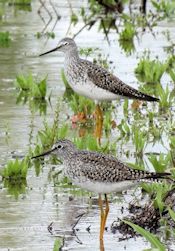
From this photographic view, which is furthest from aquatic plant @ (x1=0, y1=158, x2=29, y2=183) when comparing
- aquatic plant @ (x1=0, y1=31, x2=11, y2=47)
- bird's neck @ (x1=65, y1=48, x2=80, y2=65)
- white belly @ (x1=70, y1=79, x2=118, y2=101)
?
aquatic plant @ (x1=0, y1=31, x2=11, y2=47)

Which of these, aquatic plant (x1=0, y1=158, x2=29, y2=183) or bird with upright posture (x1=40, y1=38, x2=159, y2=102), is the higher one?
bird with upright posture (x1=40, y1=38, x2=159, y2=102)

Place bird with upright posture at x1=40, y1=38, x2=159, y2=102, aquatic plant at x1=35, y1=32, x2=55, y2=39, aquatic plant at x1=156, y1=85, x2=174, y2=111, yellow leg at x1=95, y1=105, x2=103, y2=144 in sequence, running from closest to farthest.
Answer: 1. yellow leg at x1=95, y1=105, x2=103, y2=144
2. bird with upright posture at x1=40, y1=38, x2=159, y2=102
3. aquatic plant at x1=156, y1=85, x2=174, y2=111
4. aquatic plant at x1=35, y1=32, x2=55, y2=39

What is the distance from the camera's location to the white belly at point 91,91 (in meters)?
11.5

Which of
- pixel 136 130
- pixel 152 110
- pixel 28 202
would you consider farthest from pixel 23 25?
pixel 28 202

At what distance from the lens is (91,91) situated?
1146 centimetres

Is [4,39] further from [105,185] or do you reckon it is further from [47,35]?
[105,185]

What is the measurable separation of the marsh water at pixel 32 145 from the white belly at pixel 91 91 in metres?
0.46

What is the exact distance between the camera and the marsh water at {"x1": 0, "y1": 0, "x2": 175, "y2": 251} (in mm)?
7969

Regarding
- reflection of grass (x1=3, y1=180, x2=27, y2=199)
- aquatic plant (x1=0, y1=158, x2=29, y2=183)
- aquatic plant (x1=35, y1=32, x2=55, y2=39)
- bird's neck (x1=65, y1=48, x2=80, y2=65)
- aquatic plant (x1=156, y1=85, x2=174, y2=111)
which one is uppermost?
bird's neck (x1=65, y1=48, x2=80, y2=65)

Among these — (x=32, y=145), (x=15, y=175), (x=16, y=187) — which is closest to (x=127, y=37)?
(x=32, y=145)

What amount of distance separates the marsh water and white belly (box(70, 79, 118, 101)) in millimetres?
459

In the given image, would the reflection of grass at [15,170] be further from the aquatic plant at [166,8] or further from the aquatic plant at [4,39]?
the aquatic plant at [166,8]

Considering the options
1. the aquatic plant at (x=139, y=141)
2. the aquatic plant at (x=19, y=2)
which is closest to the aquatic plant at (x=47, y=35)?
the aquatic plant at (x=19, y=2)

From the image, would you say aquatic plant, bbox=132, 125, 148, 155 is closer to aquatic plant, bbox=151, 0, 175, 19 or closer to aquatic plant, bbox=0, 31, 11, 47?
aquatic plant, bbox=0, 31, 11, 47
